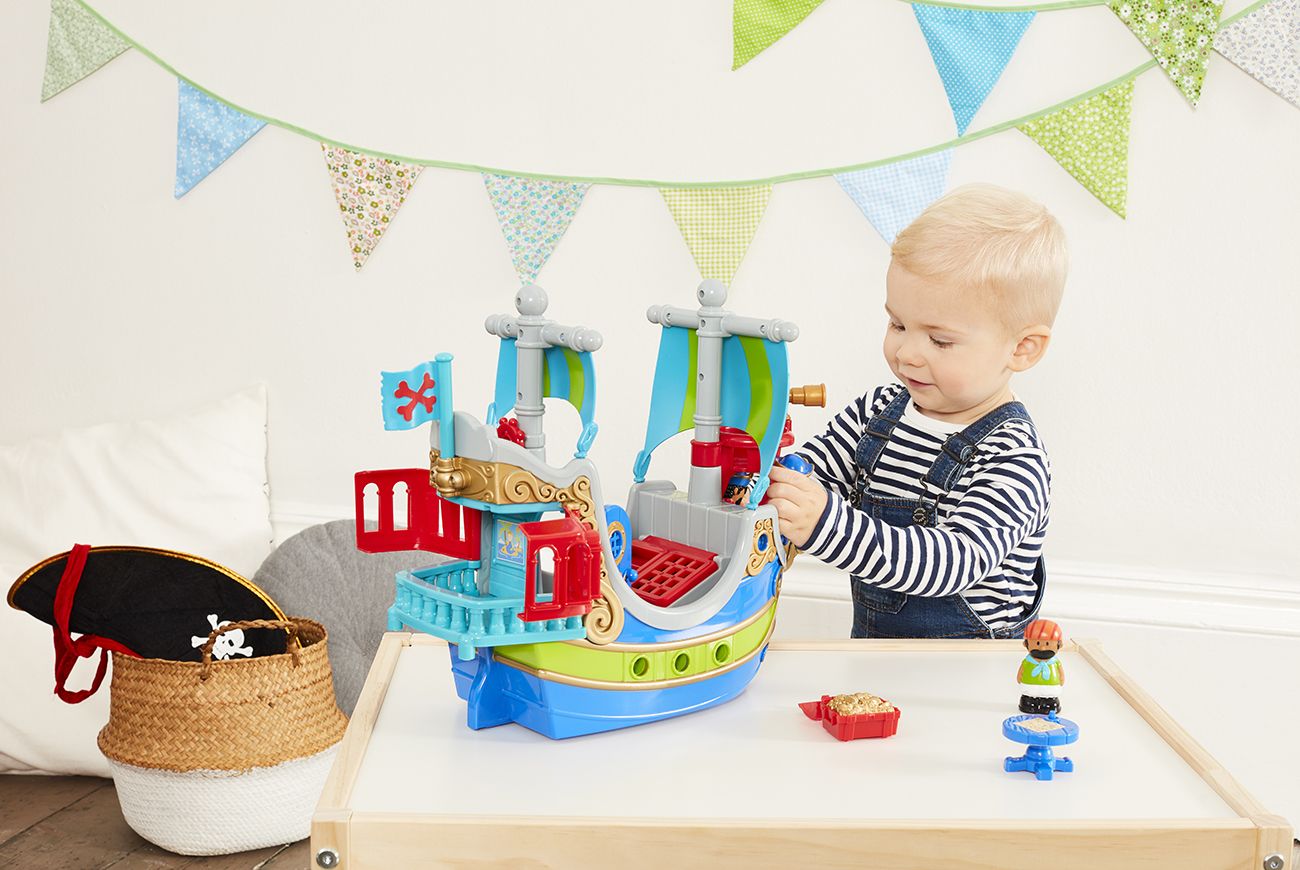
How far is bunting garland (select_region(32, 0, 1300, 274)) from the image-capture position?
1627 mm

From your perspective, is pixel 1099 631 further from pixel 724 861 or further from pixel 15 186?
pixel 15 186

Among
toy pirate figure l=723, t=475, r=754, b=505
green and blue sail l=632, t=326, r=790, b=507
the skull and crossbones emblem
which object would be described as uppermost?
green and blue sail l=632, t=326, r=790, b=507

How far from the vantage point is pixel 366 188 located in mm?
1845

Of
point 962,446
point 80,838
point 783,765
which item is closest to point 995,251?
point 962,446

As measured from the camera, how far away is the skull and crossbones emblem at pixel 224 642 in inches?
60.4

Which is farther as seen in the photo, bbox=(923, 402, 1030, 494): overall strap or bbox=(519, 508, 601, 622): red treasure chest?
bbox=(923, 402, 1030, 494): overall strap

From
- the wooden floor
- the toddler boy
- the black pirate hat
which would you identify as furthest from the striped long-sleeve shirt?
the wooden floor

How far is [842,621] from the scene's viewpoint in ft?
6.08

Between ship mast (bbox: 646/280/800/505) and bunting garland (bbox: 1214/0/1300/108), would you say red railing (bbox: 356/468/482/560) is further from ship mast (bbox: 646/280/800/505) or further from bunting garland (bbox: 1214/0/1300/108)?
bunting garland (bbox: 1214/0/1300/108)

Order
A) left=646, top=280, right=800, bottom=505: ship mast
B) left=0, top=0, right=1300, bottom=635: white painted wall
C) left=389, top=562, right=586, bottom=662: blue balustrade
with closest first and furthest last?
1. left=389, top=562, right=586, bottom=662: blue balustrade
2. left=646, top=280, right=800, bottom=505: ship mast
3. left=0, top=0, right=1300, bottom=635: white painted wall

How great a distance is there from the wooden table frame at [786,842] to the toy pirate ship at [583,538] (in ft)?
0.45

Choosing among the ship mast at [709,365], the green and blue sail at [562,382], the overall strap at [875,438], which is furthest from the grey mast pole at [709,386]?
the overall strap at [875,438]

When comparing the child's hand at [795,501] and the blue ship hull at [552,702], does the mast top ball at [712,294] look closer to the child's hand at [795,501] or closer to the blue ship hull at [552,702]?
the child's hand at [795,501]

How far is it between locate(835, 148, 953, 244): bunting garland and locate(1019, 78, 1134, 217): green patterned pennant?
0.41ft
